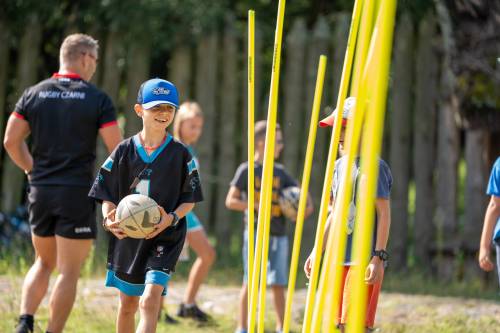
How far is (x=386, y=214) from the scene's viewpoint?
491cm

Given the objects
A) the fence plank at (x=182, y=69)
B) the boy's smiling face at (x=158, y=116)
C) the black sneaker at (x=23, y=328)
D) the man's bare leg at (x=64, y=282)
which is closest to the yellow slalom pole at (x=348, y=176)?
the boy's smiling face at (x=158, y=116)

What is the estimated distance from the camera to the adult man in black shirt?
583cm

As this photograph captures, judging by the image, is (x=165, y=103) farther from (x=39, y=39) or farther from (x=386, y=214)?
(x=39, y=39)

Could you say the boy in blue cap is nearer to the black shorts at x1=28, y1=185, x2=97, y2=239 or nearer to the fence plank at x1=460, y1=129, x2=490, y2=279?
the black shorts at x1=28, y1=185, x2=97, y2=239

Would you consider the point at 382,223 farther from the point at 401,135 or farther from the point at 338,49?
the point at 338,49

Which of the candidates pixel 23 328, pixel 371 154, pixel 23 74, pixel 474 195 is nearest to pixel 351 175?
pixel 371 154

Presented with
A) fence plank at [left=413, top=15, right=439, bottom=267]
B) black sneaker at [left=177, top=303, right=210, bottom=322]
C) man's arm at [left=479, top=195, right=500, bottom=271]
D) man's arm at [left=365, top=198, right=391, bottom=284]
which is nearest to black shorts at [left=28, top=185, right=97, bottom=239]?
black sneaker at [left=177, top=303, right=210, bottom=322]

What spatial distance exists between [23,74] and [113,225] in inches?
226

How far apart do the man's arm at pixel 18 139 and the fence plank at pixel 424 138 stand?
4816 mm

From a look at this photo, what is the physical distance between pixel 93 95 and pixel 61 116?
25 cm

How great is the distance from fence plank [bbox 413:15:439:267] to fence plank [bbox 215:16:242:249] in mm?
2007

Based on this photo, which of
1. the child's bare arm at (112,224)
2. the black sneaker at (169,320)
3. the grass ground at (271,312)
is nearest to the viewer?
the child's bare arm at (112,224)

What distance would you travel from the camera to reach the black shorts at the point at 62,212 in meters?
5.82

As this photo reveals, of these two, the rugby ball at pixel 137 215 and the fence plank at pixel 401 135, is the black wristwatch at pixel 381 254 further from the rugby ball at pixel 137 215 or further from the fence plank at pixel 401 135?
the fence plank at pixel 401 135
